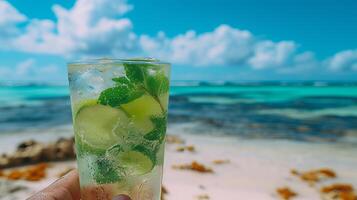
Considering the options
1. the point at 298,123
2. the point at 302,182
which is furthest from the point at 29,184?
the point at 298,123

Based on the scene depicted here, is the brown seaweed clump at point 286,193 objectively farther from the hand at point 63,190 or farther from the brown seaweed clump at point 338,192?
the hand at point 63,190

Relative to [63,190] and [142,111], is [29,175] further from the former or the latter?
[142,111]

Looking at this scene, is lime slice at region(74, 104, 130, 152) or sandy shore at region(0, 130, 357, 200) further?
sandy shore at region(0, 130, 357, 200)

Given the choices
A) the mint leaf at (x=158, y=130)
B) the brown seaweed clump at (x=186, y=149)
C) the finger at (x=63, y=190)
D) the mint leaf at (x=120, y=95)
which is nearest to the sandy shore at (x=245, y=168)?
the brown seaweed clump at (x=186, y=149)

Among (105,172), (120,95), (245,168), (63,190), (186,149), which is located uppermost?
(120,95)

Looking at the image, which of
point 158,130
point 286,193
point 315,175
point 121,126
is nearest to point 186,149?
point 315,175

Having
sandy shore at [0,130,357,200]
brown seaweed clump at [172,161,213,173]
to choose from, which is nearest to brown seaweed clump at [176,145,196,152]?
sandy shore at [0,130,357,200]

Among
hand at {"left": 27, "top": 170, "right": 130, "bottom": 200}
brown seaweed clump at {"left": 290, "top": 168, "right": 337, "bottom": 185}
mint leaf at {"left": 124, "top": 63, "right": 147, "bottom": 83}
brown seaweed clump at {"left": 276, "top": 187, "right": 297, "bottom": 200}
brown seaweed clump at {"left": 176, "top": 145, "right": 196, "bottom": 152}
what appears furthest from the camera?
brown seaweed clump at {"left": 176, "top": 145, "right": 196, "bottom": 152}

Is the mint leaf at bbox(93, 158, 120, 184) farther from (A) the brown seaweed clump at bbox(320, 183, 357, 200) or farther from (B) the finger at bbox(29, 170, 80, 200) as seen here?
(A) the brown seaweed clump at bbox(320, 183, 357, 200)
